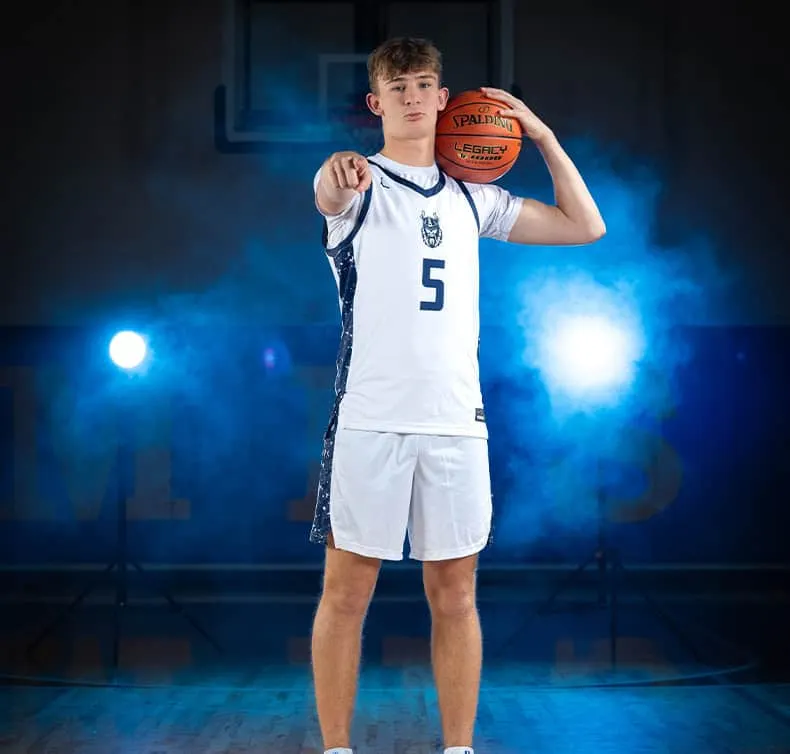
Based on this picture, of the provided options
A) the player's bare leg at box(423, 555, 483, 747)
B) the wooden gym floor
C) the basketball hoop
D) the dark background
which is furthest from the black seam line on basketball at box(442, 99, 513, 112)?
the dark background

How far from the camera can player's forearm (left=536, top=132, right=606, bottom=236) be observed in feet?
8.16

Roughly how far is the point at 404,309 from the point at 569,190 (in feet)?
1.59

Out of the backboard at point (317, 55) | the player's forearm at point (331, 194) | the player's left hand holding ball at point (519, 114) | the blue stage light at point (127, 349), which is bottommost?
the blue stage light at point (127, 349)

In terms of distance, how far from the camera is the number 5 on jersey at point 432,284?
2348mm

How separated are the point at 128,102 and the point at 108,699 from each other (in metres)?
3.78

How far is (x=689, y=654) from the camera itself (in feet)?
14.5

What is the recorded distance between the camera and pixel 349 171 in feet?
7.21

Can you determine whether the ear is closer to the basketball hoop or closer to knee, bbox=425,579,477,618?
knee, bbox=425,579,477,618

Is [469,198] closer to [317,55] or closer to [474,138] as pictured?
[474,138]

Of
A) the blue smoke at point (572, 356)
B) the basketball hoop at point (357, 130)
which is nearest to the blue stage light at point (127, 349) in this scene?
Result: the basketball hoop at point (357, 130)

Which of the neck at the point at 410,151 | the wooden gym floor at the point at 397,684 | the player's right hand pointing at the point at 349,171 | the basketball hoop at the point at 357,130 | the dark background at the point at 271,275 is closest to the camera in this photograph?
the player's right hand pointing at the point at 349,171

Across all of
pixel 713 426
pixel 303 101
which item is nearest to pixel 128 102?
pixel 303 101

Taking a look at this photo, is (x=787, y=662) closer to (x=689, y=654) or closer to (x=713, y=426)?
(x=689, y=654)

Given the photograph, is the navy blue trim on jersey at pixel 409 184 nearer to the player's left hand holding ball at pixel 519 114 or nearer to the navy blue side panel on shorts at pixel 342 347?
the navy blue side panel on shorts at pixel 342 347
